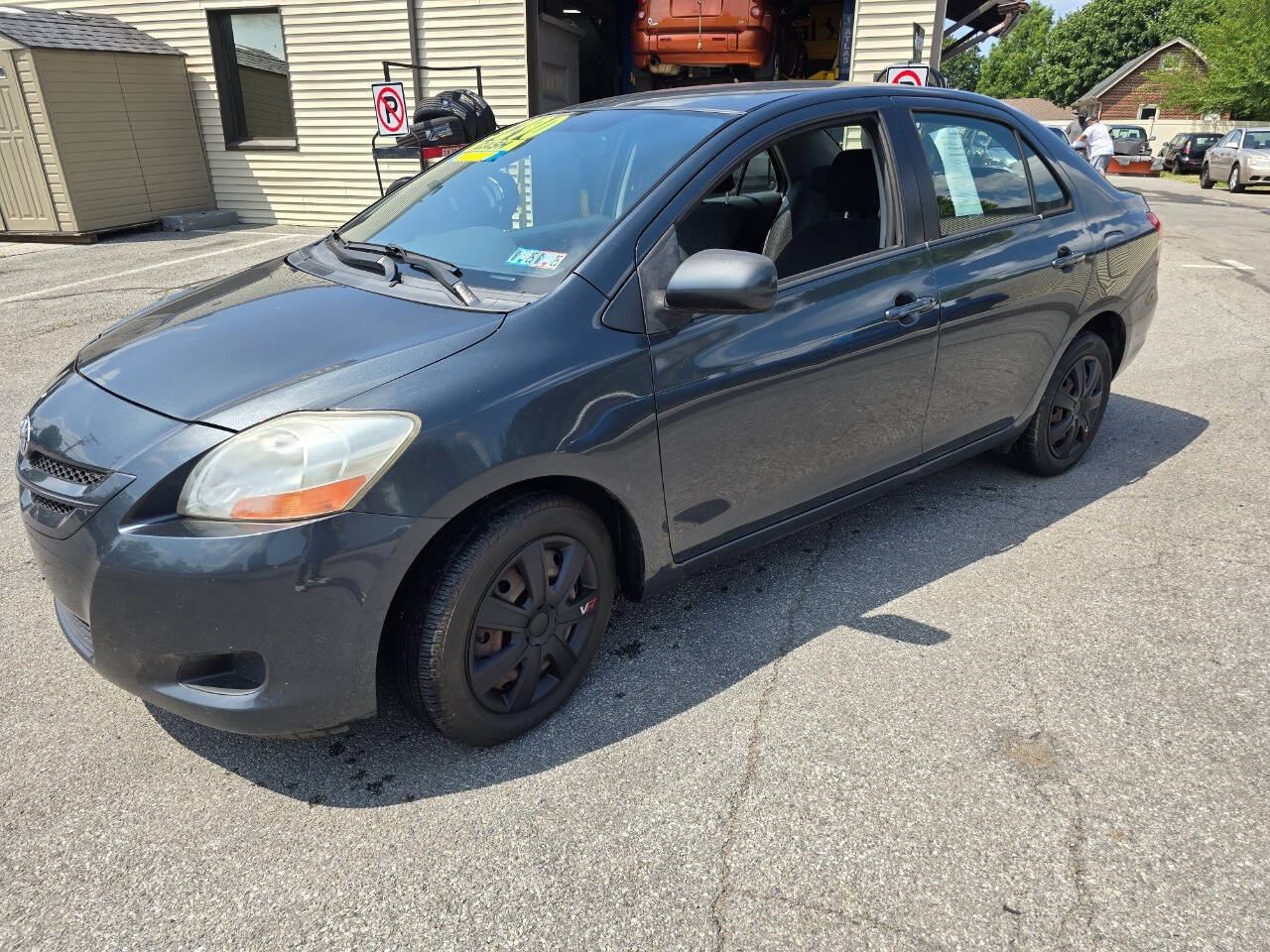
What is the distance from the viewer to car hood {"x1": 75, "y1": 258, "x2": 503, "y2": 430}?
2.10 m

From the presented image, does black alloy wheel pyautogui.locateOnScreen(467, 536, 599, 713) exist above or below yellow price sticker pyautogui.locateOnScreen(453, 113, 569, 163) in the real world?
below

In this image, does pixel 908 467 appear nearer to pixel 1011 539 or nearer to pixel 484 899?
pixel 1011 539

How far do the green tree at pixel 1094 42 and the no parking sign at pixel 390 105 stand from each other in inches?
2867

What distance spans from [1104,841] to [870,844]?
0.56m

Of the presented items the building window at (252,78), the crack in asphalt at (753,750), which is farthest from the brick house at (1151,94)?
the crack in asphalt at (753,750)

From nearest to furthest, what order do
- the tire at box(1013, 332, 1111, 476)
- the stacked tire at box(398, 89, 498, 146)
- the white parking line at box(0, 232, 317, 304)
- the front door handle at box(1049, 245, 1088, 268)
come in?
the front door handle at box(1049, 245, 1088, 268) < the tire at box(1013, 332, 1111, 476) < the white parking line at box(0, 232, 317, 304) < the stacked tire at box(398, 89, 498, 146)

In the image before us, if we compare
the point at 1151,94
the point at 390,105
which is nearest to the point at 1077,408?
the point at 390,105

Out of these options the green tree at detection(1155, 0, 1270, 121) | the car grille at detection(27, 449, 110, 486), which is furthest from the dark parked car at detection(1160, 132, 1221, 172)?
the car grille at detection(27, 449, 110, 486)

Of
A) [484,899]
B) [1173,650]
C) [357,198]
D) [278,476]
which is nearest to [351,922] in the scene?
[484,899]

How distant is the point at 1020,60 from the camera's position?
83.8 meters

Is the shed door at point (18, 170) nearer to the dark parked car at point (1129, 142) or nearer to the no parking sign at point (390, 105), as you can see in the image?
the no parking sign at point (390, 105)

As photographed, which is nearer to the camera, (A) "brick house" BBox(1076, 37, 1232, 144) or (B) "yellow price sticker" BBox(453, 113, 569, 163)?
(B) "yellow price sticker" BBox(453, 113, 569, 163)

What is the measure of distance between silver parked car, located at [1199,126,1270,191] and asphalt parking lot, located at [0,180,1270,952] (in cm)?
2461

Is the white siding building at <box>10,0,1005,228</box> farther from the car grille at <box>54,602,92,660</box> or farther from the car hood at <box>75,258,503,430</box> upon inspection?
the car grille at <box>54,602,92,660</box>
